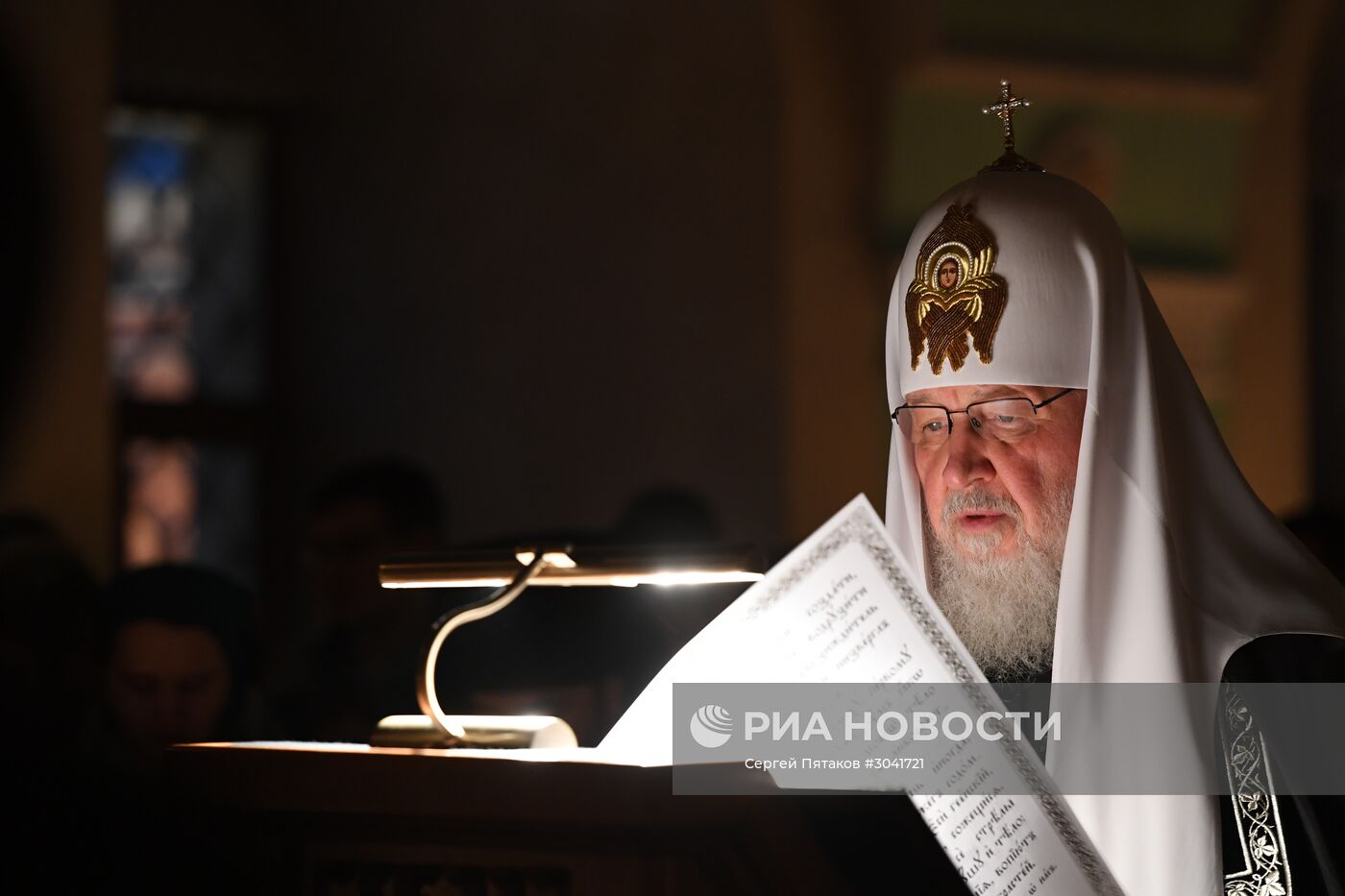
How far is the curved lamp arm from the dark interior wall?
4509 mm

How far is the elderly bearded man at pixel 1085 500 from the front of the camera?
2.41 m

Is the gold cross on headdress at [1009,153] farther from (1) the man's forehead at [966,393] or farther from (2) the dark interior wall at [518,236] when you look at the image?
(2) the dark interior wall at [518,236]

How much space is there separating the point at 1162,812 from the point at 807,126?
4.57 meters

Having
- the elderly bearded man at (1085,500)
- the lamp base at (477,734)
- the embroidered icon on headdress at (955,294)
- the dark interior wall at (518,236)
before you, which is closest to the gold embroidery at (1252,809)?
the elderly bearded man at (1085,500)

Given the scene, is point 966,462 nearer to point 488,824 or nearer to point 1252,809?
point 1252,809

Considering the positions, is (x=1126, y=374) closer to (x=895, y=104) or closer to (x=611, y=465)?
(x=895, y=104)

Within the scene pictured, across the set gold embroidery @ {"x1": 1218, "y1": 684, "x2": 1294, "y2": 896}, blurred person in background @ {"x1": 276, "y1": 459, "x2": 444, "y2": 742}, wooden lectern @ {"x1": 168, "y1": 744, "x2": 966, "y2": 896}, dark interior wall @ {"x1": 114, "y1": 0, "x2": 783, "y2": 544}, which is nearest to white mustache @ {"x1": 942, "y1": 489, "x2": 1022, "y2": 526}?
gold embroidery @ {"x1": 1218, "y1": 684, "x2": 1294, "y2": 896}

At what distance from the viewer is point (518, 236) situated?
801cm

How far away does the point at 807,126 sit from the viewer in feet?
21.6

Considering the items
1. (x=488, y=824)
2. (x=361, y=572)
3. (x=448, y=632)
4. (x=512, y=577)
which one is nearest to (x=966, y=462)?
(x=512, y=577)

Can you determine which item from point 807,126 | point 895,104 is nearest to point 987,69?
point 895,104

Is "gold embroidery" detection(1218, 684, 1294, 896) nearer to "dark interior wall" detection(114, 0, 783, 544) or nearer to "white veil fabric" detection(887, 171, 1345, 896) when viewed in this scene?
"white veil fabric" detection(887, 171, 1345, 896)

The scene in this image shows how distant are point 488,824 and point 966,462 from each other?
1.15 m

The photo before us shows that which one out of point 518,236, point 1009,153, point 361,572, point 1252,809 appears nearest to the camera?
point 1252,809
